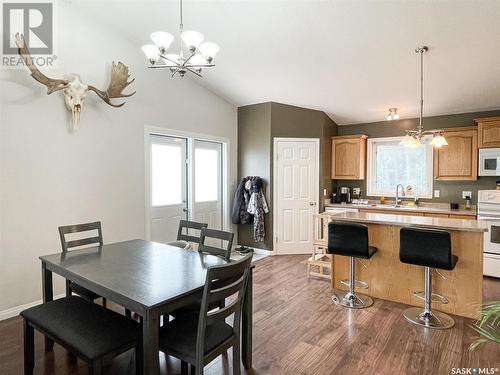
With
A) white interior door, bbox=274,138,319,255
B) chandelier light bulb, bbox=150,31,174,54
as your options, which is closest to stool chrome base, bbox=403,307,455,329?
white interior door, bbox=274,138,319,255

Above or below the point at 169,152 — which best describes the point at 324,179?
below

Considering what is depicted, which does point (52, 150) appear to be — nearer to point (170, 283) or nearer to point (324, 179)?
point (170, 283)

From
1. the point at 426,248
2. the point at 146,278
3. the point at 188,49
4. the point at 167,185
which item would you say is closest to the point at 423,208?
the point at 426,248

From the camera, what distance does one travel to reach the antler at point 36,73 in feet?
9.47

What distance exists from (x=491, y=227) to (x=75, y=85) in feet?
17.9

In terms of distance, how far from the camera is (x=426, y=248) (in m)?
2.82

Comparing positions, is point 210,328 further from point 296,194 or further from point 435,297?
point 296,194

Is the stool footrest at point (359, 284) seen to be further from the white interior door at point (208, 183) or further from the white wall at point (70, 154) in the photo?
the white wall at point (70, 154)

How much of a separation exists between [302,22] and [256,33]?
0.56 metres

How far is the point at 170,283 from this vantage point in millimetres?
1876

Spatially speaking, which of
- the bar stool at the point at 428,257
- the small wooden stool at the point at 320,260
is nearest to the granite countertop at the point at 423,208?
the small wooden stool at the point at 320,260

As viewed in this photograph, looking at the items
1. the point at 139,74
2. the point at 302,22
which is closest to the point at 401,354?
the point at 302,22

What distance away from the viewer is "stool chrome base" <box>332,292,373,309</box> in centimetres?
330

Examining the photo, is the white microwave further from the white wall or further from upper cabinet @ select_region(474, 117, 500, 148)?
the white wall
